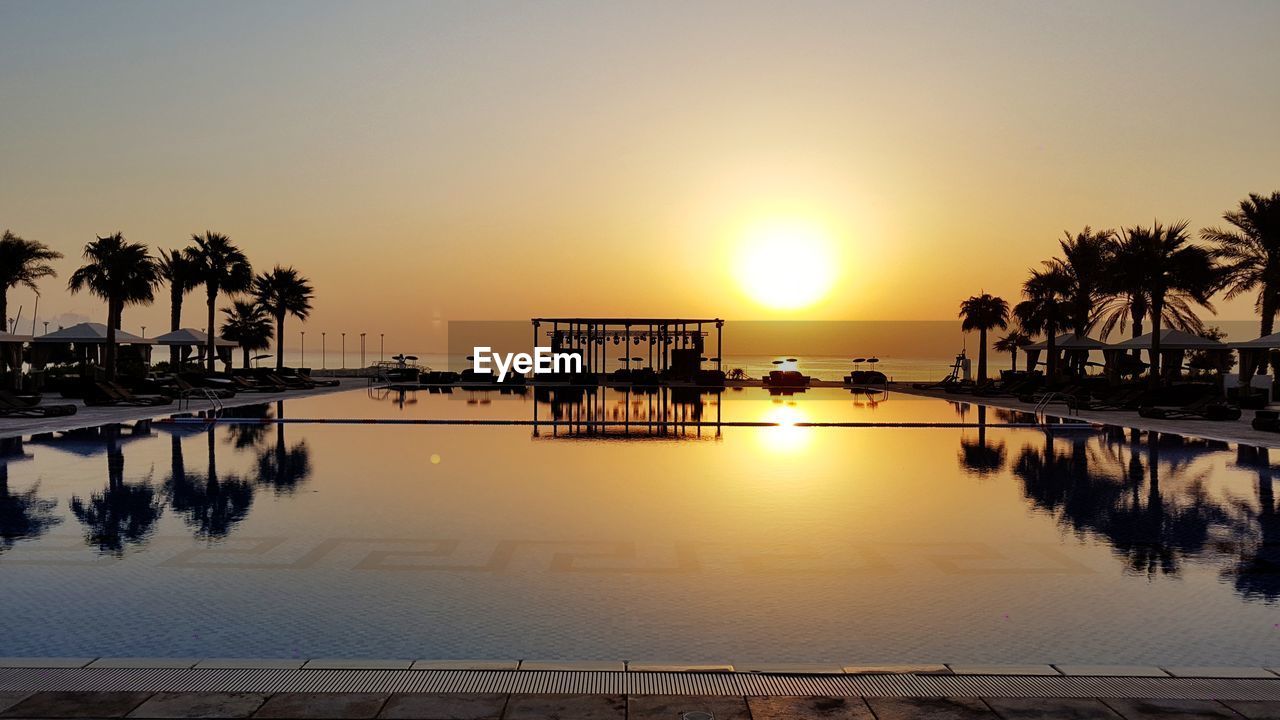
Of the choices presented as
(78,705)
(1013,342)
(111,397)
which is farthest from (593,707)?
(1013,342)

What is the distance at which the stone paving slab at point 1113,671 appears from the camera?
477 cm

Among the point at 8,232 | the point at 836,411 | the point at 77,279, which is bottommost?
the point at 836,411

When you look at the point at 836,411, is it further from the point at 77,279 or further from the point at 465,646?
the point at 77,279

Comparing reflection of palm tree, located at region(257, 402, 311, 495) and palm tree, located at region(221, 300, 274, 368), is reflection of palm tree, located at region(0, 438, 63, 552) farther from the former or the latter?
palm tree, located at region(221, 300, 274, 368)

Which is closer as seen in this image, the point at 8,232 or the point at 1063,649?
the point at 1063,649

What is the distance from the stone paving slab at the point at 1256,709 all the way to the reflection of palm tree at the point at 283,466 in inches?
420

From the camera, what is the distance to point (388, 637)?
5.72m

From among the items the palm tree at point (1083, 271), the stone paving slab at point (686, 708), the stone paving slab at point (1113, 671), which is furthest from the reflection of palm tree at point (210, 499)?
the palm tree at point (1083, 271)

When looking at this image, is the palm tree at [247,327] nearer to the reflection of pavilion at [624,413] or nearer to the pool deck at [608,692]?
the reflection of pavilion at [624,413]

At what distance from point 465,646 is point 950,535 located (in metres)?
5.75

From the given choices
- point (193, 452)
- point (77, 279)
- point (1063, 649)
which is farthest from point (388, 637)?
point (77, 279)

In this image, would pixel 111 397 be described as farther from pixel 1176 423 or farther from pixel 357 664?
pixel 1176 423

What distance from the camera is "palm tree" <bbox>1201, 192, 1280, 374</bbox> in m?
30.9

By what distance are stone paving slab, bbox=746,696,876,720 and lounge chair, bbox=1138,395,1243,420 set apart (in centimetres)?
2361
